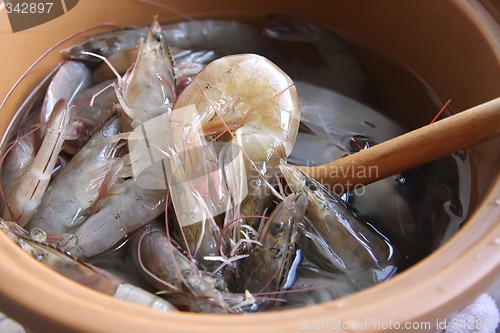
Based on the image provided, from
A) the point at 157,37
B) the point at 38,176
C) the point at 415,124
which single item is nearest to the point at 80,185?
the point at 38,176

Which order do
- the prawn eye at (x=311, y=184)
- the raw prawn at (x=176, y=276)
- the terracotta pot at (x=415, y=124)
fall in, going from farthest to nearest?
1. the prawn eye at (x=311, y=184)
2. the raw prawn at (x=176, y=276)
3. the terracotta pot at (x=415, y=124)

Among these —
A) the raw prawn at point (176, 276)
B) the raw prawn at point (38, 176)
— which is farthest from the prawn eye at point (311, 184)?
the raw prawn at point (38, 176)

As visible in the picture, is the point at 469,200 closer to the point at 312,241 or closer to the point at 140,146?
the point at 312,241

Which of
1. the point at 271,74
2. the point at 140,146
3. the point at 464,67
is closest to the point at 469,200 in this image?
the point at 464,67

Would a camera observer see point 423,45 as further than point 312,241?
Yes

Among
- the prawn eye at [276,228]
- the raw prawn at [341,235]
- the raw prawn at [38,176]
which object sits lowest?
the raw prawn at [341,235]

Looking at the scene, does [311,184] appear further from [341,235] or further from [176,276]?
[176,276]

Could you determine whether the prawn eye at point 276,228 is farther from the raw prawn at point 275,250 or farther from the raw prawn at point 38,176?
the raw prawn at point 38,176
